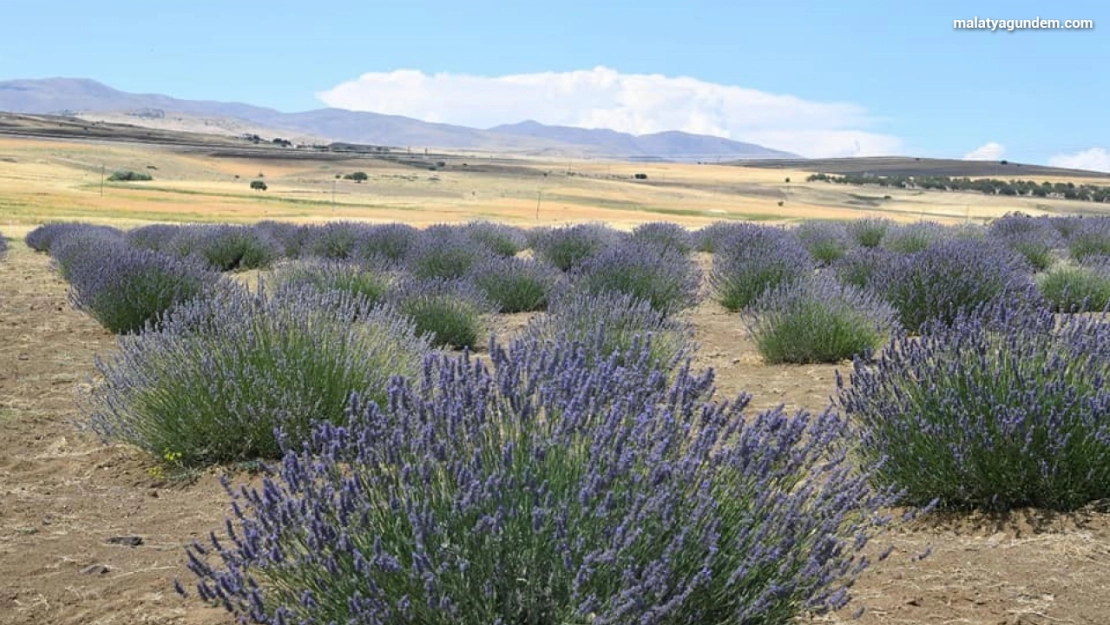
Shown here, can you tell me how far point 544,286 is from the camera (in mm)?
13156

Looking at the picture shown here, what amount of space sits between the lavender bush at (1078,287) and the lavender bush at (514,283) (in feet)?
19.0

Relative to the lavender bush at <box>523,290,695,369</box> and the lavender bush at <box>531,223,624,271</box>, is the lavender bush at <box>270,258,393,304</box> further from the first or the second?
the lavender bush at <box>531,223,624,271</box>

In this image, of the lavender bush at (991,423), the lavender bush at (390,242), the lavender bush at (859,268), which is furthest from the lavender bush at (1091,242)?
the lavender bush at (991,423)

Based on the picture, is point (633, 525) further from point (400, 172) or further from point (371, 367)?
point (400, 172)

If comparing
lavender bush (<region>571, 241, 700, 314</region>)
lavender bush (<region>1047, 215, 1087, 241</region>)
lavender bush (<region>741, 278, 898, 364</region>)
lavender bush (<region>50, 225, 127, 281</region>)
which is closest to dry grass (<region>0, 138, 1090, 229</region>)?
lavender bush (<region>1047, 215, 1087, 241</region>)

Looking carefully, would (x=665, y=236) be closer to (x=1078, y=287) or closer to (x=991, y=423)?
(x=1078, y=287)

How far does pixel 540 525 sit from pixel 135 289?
9.11 m

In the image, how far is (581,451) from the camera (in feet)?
10.2

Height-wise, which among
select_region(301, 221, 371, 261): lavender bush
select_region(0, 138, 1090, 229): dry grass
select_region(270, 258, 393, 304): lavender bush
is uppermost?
select_region(270, 258, 393, 304): lavender bush

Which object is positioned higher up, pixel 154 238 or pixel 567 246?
pixel 567 246

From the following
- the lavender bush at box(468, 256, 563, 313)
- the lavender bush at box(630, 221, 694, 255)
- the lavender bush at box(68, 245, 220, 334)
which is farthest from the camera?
the lavender bush at box(630, 221, 694, 255)

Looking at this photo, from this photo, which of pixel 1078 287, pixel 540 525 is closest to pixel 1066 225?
pixel 1078 287

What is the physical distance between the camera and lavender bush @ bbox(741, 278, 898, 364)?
8.98m

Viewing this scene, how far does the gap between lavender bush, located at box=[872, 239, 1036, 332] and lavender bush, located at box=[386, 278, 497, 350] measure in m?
3.99
